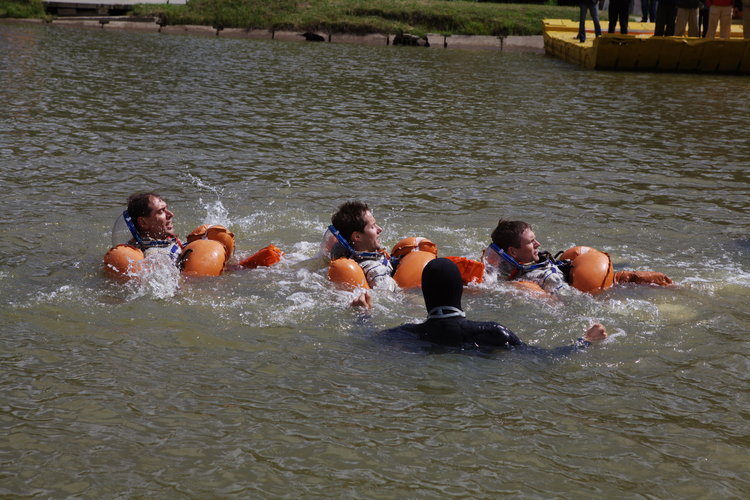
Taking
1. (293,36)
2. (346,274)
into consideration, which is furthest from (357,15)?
(346,274)

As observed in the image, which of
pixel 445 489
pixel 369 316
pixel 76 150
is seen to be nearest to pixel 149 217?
pixel 369 316

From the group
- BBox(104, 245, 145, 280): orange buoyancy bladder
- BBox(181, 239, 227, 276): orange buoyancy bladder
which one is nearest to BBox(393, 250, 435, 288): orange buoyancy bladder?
BBox(181, 239, 227, 276): orange buoyancy bladder

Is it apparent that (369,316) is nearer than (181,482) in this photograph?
No

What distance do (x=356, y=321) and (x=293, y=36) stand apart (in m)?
23.8

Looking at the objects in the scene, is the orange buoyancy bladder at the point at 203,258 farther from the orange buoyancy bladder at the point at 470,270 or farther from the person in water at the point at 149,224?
the orange buoyancy bladder at the point at 470,270

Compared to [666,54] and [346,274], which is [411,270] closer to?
[346,274]

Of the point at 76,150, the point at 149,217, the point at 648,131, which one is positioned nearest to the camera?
the point at 149,217

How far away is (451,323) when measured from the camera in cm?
633

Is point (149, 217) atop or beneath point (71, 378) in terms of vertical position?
atop

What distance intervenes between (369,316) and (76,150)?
7267 mm

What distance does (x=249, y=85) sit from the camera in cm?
1934

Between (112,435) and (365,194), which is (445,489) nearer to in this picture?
(112,435)

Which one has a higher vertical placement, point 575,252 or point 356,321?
point 575,252

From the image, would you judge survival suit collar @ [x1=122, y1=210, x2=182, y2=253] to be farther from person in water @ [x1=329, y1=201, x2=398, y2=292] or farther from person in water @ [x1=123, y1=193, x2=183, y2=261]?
person in water @ [x1=329, y1=201, x2=398, y2=292]
